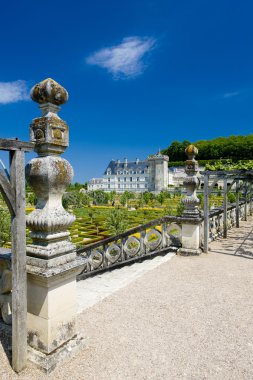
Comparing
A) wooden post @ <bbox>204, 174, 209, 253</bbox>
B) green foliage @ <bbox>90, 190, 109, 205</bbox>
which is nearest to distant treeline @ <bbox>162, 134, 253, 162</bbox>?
green foliage @ <bbox>90, 190, 109, 205</bbox>

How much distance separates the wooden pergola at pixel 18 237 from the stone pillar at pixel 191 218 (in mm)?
4773

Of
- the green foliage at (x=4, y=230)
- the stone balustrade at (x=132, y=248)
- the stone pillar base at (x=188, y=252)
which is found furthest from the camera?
the green foliage at (x=4, y=230)

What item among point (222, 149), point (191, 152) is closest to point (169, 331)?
point (191, 152)

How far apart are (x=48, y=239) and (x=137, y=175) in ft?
269

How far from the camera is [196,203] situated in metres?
6.61

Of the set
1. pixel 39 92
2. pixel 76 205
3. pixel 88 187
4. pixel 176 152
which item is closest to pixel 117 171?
pixel 88 187

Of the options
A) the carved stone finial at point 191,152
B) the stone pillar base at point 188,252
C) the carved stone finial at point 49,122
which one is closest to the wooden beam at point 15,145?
the carved stone finial at point 49,122

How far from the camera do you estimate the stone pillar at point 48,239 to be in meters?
2.49

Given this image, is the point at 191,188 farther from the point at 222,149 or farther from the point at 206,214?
A: the point at 222,149

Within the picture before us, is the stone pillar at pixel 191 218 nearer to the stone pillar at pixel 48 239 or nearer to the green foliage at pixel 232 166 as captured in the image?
the green foliage at pixel 232 166

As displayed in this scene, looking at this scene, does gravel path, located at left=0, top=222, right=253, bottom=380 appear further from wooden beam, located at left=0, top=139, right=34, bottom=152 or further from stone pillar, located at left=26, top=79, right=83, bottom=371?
wooden beam, located at left=0, top=139, right=34, bottom=152

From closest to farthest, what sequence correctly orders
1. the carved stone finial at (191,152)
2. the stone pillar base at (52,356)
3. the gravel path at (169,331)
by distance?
the stone pillar base at (52,356)
the gravel path at (169,331)
the carved stone finial at (191,152)

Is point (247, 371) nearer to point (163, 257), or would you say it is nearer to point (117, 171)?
point (163, 257)

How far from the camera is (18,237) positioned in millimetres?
2357
